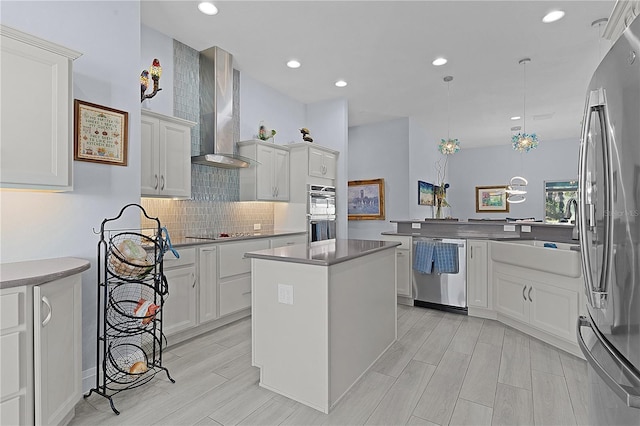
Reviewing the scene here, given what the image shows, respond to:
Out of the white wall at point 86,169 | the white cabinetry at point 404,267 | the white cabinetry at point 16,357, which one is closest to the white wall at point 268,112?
the white wall at point 86,169

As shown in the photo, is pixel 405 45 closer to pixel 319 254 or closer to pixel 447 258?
pixel 447 258

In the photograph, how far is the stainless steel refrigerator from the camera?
1.01m

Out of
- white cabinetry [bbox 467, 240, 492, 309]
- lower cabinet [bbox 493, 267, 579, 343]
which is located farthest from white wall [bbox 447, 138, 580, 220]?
lower cabinet [bbox 493, 267, 579, 343]

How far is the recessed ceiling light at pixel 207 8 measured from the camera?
2904 mm

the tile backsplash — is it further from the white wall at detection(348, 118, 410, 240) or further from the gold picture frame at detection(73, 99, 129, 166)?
the white wall at detection(348, 118, 410, 240)

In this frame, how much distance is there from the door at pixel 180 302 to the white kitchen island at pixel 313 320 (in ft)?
3.32

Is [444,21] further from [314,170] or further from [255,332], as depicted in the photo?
[255,332]

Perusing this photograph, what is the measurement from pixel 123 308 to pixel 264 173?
2382 millimetres

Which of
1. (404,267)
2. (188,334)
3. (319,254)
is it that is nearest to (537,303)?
(404,267)

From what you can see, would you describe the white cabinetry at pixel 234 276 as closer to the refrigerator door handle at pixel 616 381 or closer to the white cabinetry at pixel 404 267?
the white cabinetry at pixel 404 267

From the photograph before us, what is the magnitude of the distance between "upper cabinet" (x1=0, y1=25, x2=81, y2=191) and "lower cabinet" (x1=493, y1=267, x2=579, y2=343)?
3.78 metres

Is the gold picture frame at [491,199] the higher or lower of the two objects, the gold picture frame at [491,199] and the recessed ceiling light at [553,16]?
the lower

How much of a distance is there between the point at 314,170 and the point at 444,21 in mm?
2376

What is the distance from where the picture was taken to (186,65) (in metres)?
3.74
